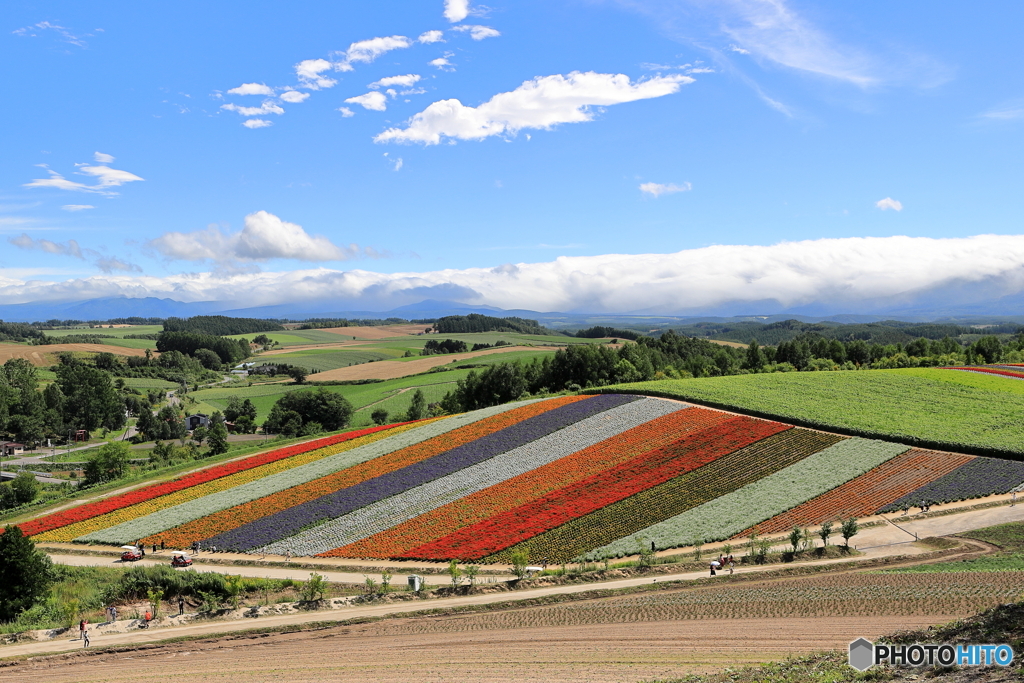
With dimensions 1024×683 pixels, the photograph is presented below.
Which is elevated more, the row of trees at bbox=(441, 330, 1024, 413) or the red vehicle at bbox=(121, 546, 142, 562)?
the row of trees at bbox=(441, 330, 1024, 413)

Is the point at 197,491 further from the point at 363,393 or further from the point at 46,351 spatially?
the point at 46,351

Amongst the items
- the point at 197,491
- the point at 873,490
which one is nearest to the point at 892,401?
the point at 873,490

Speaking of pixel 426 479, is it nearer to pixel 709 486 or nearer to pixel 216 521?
pixel 216 521

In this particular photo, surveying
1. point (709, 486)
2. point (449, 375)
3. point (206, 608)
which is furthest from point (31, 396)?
point (709, 486)

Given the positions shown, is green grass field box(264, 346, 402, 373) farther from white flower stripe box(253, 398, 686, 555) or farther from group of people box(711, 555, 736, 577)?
group of people box(711, 555, 736, 577)

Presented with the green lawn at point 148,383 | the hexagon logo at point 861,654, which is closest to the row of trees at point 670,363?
the hexagon logo at point 861,654

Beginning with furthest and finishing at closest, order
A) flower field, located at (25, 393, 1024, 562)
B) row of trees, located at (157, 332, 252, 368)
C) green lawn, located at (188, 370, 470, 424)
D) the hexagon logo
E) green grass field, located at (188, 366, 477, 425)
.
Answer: row of trees, located at (157, 332, 252, 368), green lawn, located at (188, 370, 470, 424), green grass field, located at (188, 366, 477, 425), flower field, located at (25, 393, 1024, 562), the hexagon logo

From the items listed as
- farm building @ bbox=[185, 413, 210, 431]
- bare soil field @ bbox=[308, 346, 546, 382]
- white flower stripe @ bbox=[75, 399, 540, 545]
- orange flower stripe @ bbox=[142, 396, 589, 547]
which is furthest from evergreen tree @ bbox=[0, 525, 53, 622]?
bare soil field @ bbox=[308, 346, 546, 382]
